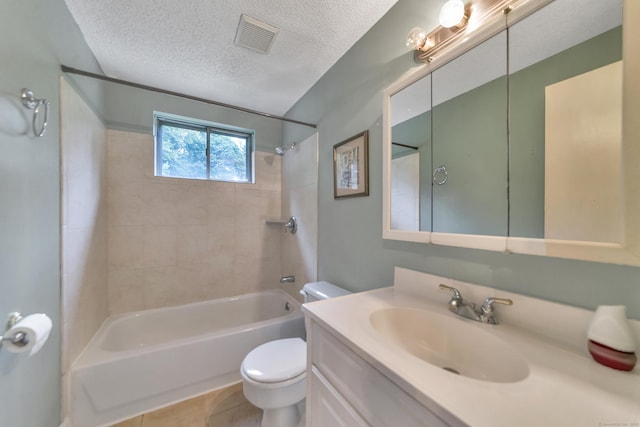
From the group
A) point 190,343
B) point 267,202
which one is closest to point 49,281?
point 190,343

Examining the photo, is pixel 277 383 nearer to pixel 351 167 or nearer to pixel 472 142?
pixel 351 167

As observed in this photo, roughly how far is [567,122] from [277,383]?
1523 millimetres

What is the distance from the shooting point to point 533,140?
2.26ft

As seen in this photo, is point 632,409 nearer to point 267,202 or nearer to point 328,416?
point 328,416

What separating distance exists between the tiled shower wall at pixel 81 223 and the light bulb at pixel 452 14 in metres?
1.85

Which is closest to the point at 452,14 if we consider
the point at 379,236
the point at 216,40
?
the point at 379,236

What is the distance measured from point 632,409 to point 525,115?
752mm

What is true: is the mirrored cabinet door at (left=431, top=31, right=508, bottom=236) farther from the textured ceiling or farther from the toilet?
the toilet

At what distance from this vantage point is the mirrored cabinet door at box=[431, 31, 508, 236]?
2.52 ft

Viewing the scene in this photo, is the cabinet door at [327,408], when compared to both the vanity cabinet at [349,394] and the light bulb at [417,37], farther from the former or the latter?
the light bulb at [417,37]

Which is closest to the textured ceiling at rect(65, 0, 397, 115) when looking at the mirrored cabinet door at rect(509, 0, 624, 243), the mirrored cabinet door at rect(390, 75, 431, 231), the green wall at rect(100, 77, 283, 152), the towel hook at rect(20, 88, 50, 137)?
the green wall at rect(100, 77, 283, 152)

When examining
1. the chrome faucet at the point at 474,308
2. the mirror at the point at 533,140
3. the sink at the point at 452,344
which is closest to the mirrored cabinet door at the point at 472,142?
the mirror at the point at 533,140

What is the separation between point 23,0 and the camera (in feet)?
2.81

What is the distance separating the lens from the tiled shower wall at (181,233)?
1.83 m
